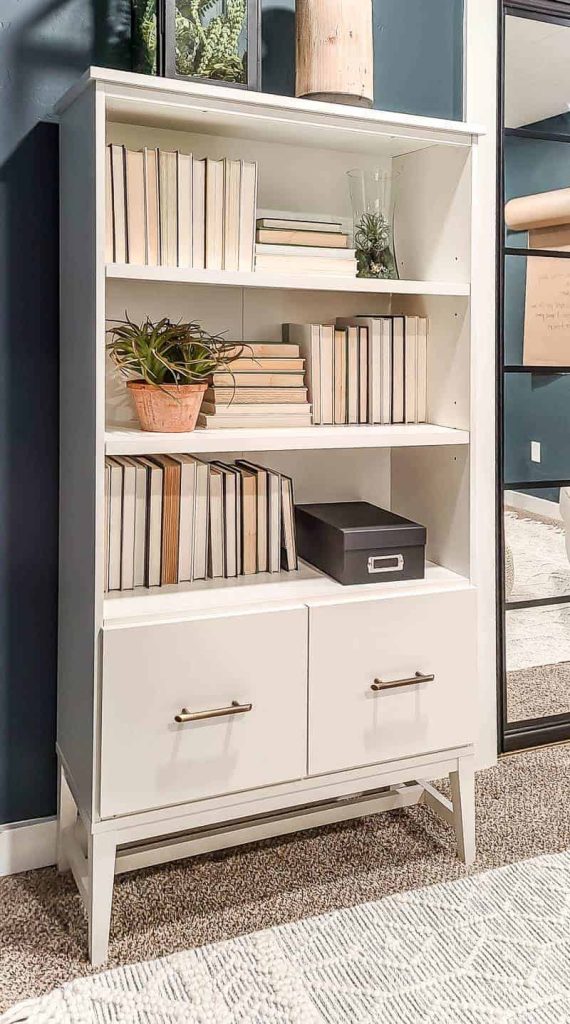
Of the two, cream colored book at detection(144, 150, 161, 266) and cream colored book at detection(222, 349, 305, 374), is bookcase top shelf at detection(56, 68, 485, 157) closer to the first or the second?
cream colored book at detection(144, 150, 161, 266)

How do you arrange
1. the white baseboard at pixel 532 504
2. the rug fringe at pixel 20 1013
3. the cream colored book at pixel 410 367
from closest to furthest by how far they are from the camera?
the rug fringe at pixel 20 1013, the cream colored book at pixel 410 367, the white baseboard at pixel 532 504

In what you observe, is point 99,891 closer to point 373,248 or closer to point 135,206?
point 135,206

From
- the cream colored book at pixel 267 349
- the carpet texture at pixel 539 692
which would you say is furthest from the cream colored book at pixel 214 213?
the carpet texture at pixel 539 692

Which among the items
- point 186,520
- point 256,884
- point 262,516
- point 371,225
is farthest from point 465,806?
point 371,225

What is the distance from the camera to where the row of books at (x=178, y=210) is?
5.81ft

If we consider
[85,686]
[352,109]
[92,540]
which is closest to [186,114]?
[352,109]

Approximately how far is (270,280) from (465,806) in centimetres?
127

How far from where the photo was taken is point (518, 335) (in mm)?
2551

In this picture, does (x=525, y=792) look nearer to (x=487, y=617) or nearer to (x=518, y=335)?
(x=487, y=617)

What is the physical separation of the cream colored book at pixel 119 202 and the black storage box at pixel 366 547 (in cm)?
73

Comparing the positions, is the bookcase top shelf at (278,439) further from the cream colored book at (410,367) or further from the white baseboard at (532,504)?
the white baseboard at (532,504)

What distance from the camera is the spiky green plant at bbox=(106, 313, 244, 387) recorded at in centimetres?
180

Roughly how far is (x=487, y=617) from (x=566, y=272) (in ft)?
3.38

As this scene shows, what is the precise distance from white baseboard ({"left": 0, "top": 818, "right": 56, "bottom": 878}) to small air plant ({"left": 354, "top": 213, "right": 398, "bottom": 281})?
1.48 meters
